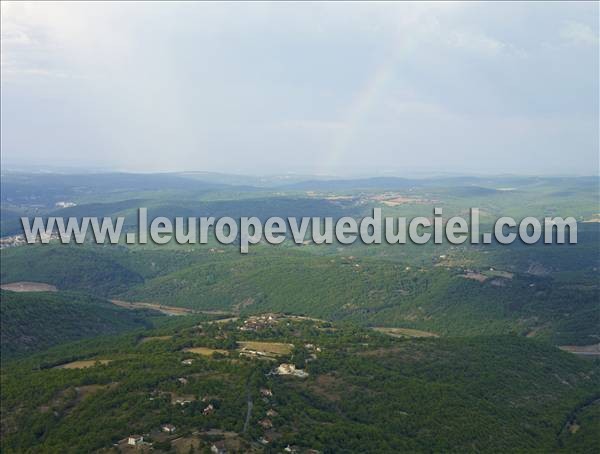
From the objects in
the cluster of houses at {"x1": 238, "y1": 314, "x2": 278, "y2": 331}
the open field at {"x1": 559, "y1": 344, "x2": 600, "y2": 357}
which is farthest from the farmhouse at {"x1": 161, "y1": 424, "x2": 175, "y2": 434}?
the open field at {"x1": 559, "y1": 344, "x2": 600, "y2": 357}

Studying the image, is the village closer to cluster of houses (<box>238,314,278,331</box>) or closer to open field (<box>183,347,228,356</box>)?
open field (<box>183,347,228,356</box>)

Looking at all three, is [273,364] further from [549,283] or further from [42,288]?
[42,288]

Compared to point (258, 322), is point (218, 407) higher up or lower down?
higher up

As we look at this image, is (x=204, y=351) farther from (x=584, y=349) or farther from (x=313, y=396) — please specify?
(x=584, y=349)

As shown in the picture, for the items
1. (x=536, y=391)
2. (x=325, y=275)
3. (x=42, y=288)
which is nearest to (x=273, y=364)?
(x=536, y=391)

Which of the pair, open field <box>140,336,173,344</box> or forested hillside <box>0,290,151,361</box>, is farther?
forested hillside <box>0,290,151,361</box>

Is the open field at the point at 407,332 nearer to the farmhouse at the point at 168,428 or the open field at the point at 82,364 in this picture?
the open field at the point at 82,364

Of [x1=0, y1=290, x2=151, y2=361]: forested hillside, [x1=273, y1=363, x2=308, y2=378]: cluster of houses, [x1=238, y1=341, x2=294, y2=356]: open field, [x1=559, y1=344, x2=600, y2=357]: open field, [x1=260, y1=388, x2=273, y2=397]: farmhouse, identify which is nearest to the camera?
[x1=260, y1=388, x2=273, y2=397]: farmhouse

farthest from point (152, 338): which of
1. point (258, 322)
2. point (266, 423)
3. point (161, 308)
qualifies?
point (161, 308)

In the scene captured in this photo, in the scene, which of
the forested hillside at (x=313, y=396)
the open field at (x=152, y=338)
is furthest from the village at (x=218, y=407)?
the open field at (x=152, y=338)

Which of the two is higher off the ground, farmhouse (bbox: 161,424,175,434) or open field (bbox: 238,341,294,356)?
open field (bbox: 238,341,294,356)
